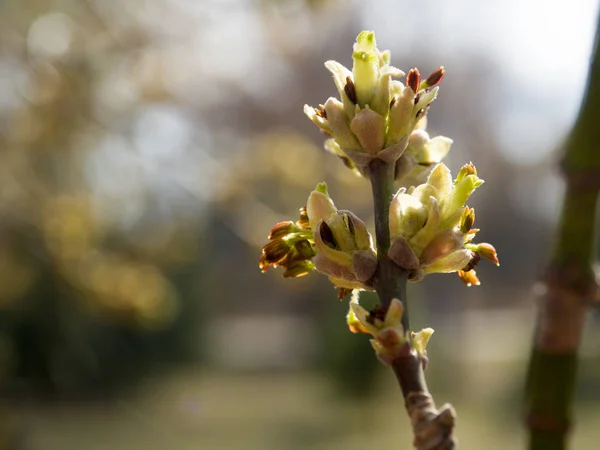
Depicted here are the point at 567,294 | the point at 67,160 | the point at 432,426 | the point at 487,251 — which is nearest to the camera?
the point at 432,426

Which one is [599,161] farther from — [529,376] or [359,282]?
[359,282]

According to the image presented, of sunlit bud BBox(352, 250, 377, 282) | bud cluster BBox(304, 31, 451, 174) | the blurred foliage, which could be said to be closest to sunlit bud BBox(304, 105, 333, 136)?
bud cluster BBox(304, 31, 451, 174)

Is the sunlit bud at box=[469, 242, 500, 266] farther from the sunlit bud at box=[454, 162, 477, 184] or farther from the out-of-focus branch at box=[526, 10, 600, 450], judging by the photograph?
the out-of-focus branch at box=[526, 10, 600, 450]

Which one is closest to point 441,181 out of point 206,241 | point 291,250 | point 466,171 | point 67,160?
point 466,171

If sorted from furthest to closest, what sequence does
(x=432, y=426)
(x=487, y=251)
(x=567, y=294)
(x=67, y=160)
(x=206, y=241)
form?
(x=206, y=241) → (x=67, y=160) → (x=567, y=294) → (x=487, y=251) → (x=432, y=426)

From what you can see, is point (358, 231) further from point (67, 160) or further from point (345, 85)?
point (67, 160)

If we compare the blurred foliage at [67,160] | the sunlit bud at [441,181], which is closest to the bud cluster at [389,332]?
the sunlit bud at [441,181]
